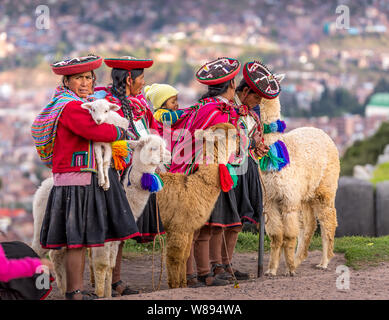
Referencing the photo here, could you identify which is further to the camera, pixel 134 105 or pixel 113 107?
pixel 134 105

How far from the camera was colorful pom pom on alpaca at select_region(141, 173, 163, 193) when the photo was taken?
4898mm

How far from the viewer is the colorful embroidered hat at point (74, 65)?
4.59 m

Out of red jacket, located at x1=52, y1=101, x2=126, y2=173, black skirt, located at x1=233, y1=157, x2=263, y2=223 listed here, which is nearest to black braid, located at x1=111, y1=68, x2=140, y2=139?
red jacket, located at x1=52, y1=101, x2=126, y2=173

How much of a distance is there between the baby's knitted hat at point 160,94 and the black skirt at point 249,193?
0.98 meters

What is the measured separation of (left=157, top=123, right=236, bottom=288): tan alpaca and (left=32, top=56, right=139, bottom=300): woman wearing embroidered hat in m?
0.66

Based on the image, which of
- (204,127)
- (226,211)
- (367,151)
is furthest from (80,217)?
(367,151)

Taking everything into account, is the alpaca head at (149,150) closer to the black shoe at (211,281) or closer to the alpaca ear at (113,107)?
the alpaca ear at (113,107)

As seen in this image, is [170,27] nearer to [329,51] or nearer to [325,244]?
[329,51]

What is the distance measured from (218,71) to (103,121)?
61.1 inches

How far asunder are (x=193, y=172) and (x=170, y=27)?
→ 352 feet

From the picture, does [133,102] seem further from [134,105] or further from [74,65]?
[74,65]

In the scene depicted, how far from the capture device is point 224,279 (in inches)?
224

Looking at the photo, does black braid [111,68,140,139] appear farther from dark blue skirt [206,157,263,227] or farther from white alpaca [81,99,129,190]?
dark blue skirt [206,157,263,227]

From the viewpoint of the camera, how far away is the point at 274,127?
6.27 meters
